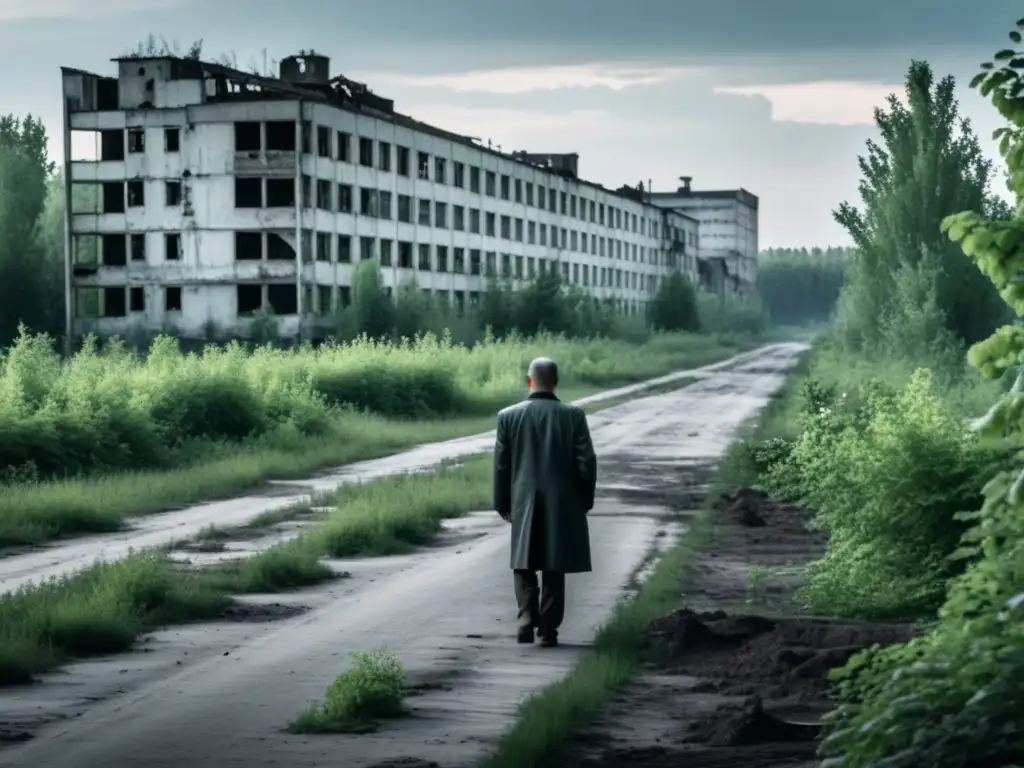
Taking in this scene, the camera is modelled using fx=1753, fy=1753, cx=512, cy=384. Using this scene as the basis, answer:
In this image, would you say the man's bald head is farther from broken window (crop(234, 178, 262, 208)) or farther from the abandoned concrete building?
broken window (crop(234, 178, 262, 208))

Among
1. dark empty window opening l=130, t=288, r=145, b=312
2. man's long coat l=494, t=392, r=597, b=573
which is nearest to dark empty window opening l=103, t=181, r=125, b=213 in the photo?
dark empty window opening l=130, t=288, r=145, b=312

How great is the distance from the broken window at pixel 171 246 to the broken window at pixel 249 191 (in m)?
3.03

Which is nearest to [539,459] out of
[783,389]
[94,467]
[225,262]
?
[94,467]

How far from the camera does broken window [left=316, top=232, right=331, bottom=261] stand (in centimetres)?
7131

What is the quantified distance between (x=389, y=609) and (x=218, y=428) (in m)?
18.5

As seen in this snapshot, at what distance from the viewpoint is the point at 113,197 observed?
2854 inches

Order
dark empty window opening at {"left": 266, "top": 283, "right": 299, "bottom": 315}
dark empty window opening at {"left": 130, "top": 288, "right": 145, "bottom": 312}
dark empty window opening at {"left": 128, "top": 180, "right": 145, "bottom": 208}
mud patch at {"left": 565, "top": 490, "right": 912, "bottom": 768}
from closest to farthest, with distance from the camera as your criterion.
Result: mud patch at {"left": 565, "top": 490, "right": 912, "bottom": 768}, dark empty window opening at {"left": 266, "top": 283, "right": 299, "bottom": 315}, dark empty window opening at {"left": 130, "top": 288, "right": 145, "bottom": 312}, dark empty window opening at {"left": 128, "top": 180, "right": 145, "bottom": 208}

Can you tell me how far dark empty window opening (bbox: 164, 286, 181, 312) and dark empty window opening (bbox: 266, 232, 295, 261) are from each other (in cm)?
396

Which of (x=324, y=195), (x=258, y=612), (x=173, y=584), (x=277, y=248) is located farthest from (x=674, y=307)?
(x=258, y=612)

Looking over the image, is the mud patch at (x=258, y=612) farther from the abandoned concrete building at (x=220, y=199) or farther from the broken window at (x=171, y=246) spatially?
the broken window at (x=171, y=246)

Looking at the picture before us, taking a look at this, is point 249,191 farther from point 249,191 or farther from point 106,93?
point 106,93

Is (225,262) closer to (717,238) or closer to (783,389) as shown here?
(783,389)

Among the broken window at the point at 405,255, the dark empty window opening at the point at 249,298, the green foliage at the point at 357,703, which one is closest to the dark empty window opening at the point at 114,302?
the dark empty window opening at the point at 249,298

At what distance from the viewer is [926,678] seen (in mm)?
5594
